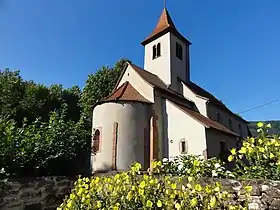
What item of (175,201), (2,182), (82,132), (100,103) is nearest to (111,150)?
(100,103)

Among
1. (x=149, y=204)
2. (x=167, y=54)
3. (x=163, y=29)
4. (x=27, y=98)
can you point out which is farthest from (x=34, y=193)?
(x=27, y=98)

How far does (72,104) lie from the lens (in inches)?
1361

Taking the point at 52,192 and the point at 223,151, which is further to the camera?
the point at 223,151

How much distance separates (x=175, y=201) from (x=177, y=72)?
20543 millimetres

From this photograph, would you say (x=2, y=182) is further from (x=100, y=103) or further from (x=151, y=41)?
(x=151, y=41)

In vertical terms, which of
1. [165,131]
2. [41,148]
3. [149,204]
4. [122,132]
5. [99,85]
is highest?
[99,85]

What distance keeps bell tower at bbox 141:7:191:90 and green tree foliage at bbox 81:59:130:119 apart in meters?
5.74

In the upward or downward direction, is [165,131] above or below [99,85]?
below

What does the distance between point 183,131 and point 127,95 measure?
4.85m

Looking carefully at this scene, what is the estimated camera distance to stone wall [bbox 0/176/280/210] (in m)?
4.18

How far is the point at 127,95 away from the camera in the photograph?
18.2 metres

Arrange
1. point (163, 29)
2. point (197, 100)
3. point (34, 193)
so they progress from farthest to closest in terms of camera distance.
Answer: point (163, 29) → point (197, 100) → point (34, 193)

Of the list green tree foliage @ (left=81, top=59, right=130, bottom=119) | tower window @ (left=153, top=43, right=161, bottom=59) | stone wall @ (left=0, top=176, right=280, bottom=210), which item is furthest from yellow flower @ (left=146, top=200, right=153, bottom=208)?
green tree foliage @ (left=81, top=59, right=130, bottom=119)

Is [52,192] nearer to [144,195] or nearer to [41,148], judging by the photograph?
[41,148]
